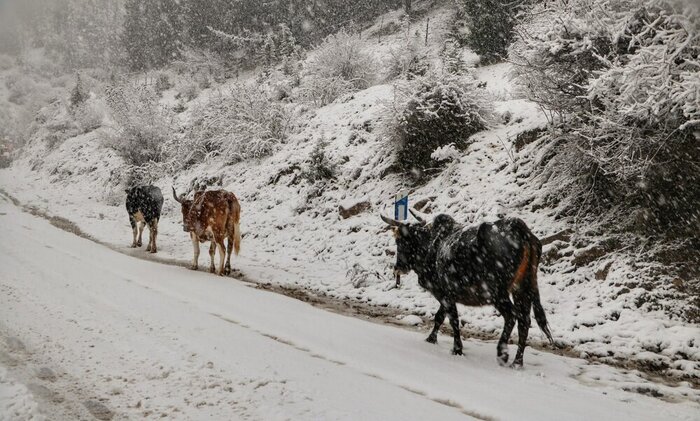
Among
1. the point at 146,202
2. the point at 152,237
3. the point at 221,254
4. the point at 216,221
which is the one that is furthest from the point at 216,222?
the point at 146,202

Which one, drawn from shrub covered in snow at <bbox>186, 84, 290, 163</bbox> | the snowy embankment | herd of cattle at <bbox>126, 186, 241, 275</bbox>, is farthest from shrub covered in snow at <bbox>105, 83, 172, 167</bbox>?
herd of cattle at <bbox>126, 186, 241, 275</bbox>

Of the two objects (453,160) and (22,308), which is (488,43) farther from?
(22,308)

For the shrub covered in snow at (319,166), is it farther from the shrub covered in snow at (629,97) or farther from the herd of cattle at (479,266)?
the herd of cattle at (479,266)

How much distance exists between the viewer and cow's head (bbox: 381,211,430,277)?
20.1ft

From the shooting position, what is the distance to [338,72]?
21.5 m

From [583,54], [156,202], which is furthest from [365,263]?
[156,202]

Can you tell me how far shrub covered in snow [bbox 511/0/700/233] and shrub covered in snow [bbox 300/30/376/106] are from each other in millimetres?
11552

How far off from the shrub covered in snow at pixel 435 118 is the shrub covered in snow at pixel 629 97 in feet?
8.63

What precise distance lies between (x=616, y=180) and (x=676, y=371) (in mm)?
3347

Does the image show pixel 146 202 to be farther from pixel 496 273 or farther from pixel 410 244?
pixel 496 273

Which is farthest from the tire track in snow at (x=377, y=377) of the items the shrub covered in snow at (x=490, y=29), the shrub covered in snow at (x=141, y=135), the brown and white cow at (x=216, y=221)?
the shrub covered in snow at (x=490, y=29)

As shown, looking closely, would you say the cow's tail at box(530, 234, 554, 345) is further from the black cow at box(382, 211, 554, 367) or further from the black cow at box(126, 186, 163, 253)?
the black cow at box(126, 186, 163, 253)

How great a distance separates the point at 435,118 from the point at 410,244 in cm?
620

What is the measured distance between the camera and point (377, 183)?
40.7 ft
